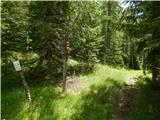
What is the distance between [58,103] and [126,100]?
5.32 meters

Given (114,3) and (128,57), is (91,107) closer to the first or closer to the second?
(114,3)

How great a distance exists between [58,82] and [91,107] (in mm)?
3744

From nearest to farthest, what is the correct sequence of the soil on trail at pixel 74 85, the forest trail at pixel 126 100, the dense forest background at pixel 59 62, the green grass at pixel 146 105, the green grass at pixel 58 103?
1. the green grass at pixel 58 103
2. the dense forest background at pixel 59 62
3. the green grass at pixel 146 105
4. the forest trail at pixel 126 100
5. the soil on trail at pixel 74 85

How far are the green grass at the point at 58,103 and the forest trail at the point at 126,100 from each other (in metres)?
0.40

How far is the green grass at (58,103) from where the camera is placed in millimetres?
16625

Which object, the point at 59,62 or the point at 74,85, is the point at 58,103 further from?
the point at 59,62

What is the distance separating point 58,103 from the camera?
17.7 metres

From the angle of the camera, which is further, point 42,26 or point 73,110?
point 42,26

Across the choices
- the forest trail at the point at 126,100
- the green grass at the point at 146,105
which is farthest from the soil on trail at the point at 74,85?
the green grass at the point at 146,105

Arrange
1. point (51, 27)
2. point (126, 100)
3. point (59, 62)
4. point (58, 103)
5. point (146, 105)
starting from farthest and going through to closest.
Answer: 1. point (59, 62)
2. point (126, 100)
3. point (51, 27)
4. point (146, 105)
5. point (58, 103)

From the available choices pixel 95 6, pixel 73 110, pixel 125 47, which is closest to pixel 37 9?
pixel 95 6

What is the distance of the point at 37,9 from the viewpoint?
20359mm

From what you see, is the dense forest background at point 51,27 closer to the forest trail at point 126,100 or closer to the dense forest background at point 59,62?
the dense forest background at point 59,62

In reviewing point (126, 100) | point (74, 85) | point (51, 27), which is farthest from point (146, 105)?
point (51, 27)
